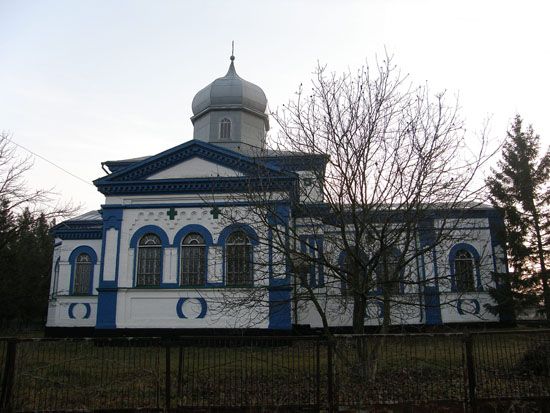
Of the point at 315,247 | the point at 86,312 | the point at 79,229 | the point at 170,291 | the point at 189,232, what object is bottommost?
the point at 86,312

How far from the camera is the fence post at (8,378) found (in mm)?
7426

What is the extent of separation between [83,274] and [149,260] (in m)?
7.36

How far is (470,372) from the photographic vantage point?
7.37m

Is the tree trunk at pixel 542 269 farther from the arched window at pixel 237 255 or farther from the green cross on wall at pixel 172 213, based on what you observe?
the green cross on wall at pixel 172 213

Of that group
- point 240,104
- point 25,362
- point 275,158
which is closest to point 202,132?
point 240,104

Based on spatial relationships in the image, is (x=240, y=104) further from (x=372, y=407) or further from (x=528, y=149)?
(x=372, y=407)

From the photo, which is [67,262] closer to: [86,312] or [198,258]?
[86,312]

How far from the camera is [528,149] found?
22750 mm

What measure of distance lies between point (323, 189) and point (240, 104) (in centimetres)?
1520

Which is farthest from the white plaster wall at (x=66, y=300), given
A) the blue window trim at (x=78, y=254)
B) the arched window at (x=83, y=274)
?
the arched window at (x=83, y=274)

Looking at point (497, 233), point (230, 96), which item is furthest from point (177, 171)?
point (497, 233)

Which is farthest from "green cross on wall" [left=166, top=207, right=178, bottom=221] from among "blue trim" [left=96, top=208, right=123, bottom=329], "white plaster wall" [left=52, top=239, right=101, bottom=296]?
"white plaster wall" [left=52, top=239, right=101, bottom=296]

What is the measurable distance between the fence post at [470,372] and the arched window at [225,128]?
59.7 feet

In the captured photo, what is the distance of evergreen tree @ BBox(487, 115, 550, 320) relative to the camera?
2094cm
